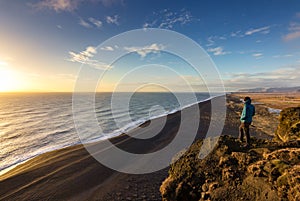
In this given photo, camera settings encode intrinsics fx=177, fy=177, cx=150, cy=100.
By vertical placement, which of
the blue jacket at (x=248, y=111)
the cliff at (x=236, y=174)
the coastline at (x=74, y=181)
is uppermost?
the blue jacket at (x=248, y=111)

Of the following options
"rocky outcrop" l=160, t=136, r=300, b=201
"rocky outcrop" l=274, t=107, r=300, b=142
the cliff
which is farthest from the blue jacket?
"rocky outcrop" l=274, t=107, r=300, b=142

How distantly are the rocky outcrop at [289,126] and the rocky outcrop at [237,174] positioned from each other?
2360 millimetres

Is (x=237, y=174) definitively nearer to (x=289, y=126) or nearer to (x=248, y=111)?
(x=248, y=111)

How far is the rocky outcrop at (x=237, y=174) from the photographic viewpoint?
15.3 feet

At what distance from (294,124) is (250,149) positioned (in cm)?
408

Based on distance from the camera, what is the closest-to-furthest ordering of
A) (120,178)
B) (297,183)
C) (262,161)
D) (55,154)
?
(297,183), (262,161), (120,178), (55,154)

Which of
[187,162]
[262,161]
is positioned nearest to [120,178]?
[187,162]

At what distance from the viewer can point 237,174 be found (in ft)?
18.2

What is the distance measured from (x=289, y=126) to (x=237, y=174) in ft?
19.2

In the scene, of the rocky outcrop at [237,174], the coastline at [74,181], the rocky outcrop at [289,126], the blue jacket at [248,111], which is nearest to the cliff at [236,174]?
the rocky outcrop at [237,174]

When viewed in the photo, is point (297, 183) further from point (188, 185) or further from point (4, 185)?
point (4, 185)

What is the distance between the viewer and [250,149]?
6.78 meters

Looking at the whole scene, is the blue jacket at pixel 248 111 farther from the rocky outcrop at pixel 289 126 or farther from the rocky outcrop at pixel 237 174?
the rocky outcrop at pixel 289 126

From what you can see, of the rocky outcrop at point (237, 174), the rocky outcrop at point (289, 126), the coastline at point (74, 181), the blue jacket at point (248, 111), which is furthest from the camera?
the coastline at point (74, 181)
